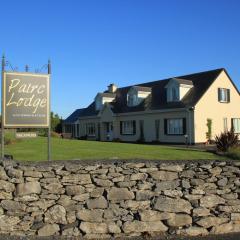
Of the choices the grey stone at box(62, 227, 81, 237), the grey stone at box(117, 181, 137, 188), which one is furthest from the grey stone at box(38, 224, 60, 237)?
the grey stone at box(117, 181, 137, 188)

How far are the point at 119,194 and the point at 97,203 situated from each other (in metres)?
0.45

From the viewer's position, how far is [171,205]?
7898 millimetres

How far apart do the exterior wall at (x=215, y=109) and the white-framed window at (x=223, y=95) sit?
0.36 metres

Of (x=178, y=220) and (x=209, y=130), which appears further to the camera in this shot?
(x=209, y=130)

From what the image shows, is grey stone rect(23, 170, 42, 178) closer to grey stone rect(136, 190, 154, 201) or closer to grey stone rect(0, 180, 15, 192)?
grey stone rect(0, 180, 15, 192)

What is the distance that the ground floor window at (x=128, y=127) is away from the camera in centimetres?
4084

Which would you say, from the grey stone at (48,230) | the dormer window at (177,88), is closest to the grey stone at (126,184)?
the grey stone at (48,230)

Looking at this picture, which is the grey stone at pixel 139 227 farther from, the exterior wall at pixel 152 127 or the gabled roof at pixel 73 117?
the gabled roof at pixel 73 117

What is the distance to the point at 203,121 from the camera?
1382 inches

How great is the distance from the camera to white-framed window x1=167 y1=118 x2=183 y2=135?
116 feet

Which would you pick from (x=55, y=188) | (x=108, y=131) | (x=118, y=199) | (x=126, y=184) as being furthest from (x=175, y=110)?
(x=55, y=188)

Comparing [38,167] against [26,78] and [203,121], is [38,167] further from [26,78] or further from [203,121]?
[203,121]

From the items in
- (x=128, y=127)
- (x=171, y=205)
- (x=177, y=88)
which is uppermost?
(x=177, y=88)

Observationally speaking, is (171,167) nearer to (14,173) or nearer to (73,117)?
(14,173)
